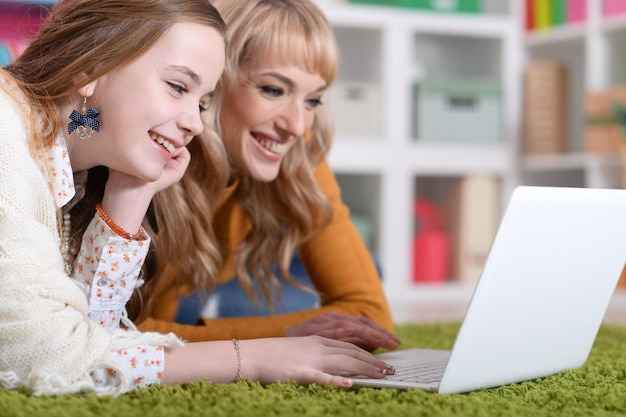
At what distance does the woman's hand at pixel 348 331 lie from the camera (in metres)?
1.37

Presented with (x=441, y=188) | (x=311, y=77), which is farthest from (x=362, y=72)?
(x=311, y=77)

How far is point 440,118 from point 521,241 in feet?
8.92

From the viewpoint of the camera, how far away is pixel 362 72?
3711mm

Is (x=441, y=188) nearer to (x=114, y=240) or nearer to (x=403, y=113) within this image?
(x=403, y=113)

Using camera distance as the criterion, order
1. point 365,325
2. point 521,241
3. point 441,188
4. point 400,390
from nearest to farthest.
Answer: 1. point 521,241
2. point 400,390
3. point 365,325
4. point 441,188

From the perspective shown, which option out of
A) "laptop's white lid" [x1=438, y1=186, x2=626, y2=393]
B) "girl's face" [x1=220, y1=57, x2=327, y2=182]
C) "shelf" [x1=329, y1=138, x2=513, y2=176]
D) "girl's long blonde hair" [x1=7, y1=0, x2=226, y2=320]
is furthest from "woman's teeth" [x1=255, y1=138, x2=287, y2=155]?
"shelf" [x1=329, y1=138, x2=513, y2=176]

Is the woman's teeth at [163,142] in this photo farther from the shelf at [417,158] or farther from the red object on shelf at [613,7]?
the red object on shelf at [613,7]

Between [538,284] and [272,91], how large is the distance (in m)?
0.76

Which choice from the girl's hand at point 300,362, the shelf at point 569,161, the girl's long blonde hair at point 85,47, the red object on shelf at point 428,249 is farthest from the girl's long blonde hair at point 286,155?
the shelf at point 569,161

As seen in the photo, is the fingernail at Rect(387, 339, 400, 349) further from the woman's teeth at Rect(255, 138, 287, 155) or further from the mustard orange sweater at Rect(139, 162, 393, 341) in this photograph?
the woman's teeth at Rect(255, 138, 287, 155)

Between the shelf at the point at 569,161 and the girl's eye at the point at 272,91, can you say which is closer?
the girl's eye at the point at 272,91

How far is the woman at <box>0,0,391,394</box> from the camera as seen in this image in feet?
3.32

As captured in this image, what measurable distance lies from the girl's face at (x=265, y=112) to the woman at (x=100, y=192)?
0.98ft

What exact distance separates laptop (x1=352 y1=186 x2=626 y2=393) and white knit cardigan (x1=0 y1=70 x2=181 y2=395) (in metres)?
0.31
